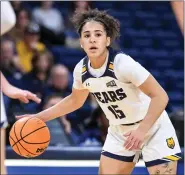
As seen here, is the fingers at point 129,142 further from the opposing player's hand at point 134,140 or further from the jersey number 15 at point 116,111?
the jersey number 15 at point 116,111

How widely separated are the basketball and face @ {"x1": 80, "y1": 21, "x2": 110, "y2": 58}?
558mm

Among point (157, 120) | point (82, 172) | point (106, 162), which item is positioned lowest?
point (82, 172)

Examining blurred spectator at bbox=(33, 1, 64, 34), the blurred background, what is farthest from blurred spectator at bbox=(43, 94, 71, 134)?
blurred spectator at bbox=(33, 1, 64, 34)

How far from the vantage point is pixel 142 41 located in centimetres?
949

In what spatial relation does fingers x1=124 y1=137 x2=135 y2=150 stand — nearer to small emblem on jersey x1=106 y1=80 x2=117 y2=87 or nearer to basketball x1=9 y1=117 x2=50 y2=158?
small emblem on jersey x1=106 y1=80 x2=117 y2=87

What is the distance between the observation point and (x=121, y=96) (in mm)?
4117

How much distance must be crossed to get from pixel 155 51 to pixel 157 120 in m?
5.26

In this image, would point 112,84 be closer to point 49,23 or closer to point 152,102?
point 152,102

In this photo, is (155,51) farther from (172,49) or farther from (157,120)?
(157,120)

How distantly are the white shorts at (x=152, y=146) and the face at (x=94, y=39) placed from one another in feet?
1.70

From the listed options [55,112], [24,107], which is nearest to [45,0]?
[24,107]

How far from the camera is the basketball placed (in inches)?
164

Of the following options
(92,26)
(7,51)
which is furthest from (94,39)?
(7,51)

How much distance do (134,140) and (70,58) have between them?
4.81 metres
